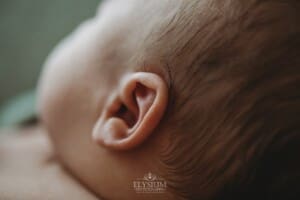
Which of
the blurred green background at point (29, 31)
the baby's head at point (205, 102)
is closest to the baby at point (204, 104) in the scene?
the baby's head at point (205, 102)

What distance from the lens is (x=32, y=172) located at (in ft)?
2.80

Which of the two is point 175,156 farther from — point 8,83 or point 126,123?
point 8,83

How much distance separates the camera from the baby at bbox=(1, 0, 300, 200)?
602 mm

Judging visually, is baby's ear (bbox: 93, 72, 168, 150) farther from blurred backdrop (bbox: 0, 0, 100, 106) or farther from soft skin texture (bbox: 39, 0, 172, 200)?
blurred backdrop (bbox: 0, 0, 100, 106)

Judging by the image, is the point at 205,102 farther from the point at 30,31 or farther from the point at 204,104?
the point at 30,31

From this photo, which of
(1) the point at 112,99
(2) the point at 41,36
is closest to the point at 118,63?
(1) the point at 112,99

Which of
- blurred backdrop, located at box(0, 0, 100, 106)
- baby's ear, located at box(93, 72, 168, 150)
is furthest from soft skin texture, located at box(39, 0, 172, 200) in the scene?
blurred backdrop, located at box(0, 0, 100, 106)

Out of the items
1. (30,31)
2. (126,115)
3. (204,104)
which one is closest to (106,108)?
(126,115)

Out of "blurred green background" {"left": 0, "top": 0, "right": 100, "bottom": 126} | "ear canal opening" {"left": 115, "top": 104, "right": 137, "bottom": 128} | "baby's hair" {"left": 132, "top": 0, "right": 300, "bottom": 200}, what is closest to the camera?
"baby's hair" {"left": 132, "top": 0, "right": 300, "bottom": 200}

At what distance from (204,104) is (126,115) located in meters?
0.15

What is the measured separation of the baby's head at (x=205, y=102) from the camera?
1.97 feet

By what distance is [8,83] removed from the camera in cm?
122

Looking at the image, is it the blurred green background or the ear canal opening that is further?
the blurred green background

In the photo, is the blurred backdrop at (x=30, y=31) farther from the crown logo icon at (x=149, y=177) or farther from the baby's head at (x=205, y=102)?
the crown logo icon at (x=149, y=177)
